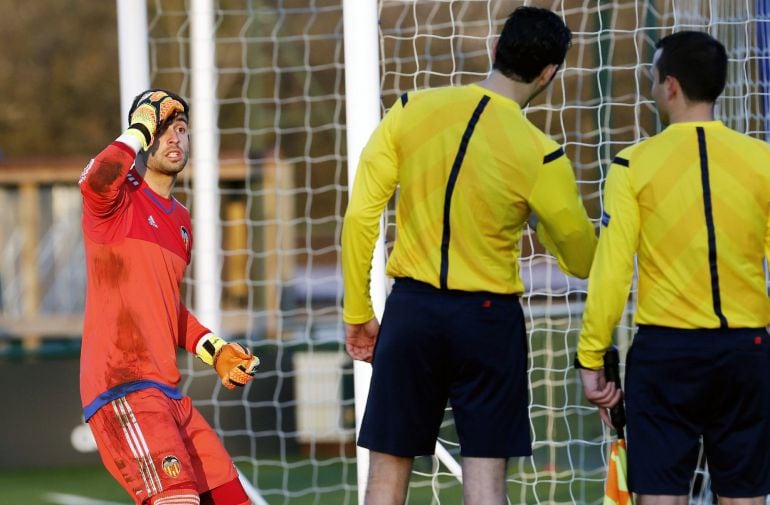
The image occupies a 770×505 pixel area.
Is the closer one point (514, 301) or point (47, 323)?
point (514, 301)

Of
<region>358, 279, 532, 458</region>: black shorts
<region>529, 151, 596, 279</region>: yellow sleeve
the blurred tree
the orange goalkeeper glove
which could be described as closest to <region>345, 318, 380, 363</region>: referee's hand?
<region>358, 279, 532, 458</region>: black shorts

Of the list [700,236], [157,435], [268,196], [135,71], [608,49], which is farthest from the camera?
[268,196]

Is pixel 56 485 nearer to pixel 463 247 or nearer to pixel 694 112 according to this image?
pixel 463 247

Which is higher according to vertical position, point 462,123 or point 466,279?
point 462,123

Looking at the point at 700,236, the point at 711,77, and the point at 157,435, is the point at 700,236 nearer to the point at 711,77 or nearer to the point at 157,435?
the point at 711,77

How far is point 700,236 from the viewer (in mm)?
3738

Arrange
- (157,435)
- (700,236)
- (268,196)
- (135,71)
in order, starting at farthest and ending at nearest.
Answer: (268,196) → (135,71) → (157,435) → (700,236)

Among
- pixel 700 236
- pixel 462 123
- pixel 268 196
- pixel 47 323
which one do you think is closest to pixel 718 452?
pixel 700 236

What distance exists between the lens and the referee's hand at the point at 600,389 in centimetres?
388

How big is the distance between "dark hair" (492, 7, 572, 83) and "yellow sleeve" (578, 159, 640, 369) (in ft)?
1.21

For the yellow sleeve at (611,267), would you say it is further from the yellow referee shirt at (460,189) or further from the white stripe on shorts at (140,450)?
the white stripe on shorts at (140,450)

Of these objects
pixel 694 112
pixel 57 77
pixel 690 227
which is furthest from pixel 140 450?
pixel 57 77

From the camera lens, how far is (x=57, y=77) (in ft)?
82.7

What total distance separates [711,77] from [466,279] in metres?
0.91
